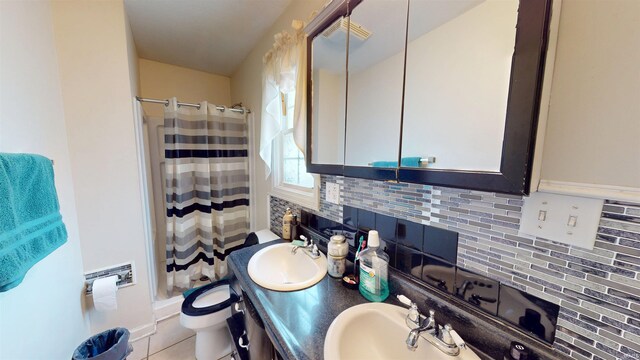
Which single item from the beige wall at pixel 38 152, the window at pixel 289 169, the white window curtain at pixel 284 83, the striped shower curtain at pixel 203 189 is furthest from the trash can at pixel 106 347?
the white window curtain at pixel 284 83

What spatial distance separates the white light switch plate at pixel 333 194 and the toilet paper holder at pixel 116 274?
149 centimetres

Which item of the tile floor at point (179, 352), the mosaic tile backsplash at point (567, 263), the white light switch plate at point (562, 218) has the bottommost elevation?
the tile floor at point (179, 352)

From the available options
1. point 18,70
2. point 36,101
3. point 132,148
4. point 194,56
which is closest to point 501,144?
point 18,70

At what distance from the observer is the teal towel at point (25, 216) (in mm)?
591

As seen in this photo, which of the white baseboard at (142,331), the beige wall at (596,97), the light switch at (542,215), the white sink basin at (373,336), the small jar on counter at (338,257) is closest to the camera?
the beige wall at (596,97)

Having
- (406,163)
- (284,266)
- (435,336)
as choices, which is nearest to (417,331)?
(435,336)

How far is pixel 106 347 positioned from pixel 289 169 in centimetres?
149

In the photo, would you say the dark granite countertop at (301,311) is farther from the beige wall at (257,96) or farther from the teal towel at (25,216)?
the beige wall at (257,96)

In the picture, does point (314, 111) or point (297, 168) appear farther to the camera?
point (297, 168)

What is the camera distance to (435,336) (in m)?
0.58

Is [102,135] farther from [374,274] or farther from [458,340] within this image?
[458,340]

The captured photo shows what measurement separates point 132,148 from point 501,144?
6.21 ft

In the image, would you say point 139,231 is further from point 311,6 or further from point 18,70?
point 311,6

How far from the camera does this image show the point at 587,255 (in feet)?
1.49
